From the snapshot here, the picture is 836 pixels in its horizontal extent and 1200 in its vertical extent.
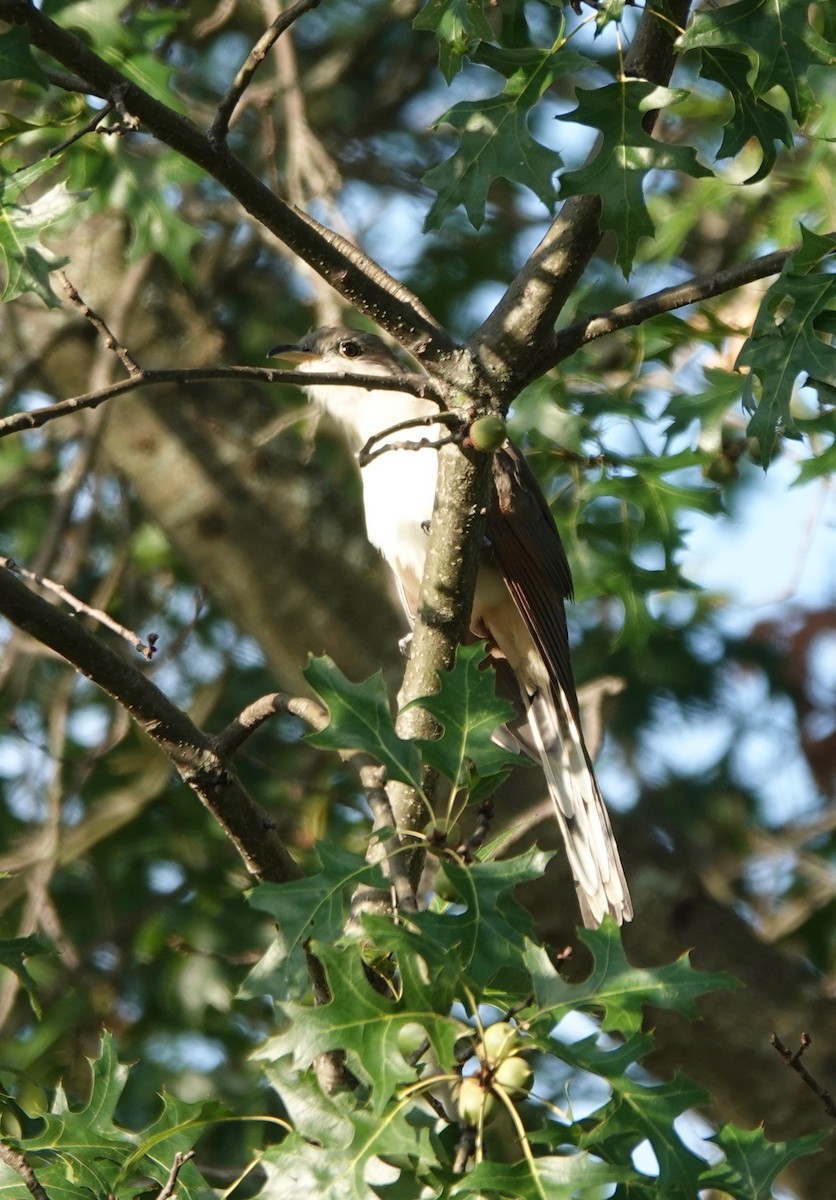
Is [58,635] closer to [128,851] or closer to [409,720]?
[409,720]

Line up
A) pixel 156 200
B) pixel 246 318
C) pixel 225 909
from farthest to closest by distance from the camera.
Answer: pixel 246 318 → pixel 225 909 → pixel 156 200

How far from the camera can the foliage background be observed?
4.12m

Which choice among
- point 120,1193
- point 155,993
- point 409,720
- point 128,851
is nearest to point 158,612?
point 128,851

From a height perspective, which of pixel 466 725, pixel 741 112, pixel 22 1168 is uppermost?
pixel 741 112

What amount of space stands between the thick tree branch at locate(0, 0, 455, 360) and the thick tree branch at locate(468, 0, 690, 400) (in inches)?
4.3

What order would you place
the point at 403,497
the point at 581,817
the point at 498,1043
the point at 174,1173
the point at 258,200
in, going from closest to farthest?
1. the point at 498,1043
2. the point at 174,1173
3. the point at 258,200
4. the point at 581,817
5. the point at 403,497

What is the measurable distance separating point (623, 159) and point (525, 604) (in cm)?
197

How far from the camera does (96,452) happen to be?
5.43 m

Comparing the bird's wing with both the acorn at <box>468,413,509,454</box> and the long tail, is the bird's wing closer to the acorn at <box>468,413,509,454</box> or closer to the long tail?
the long tail

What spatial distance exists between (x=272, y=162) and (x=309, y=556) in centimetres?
147

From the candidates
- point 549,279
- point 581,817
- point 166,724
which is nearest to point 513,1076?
point 166,724

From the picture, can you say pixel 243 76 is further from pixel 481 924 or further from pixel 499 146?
pixel 481 924

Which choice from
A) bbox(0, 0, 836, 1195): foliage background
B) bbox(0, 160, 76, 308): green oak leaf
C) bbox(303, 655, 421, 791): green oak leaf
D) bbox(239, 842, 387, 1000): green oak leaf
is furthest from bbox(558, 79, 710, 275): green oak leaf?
bbox(239, 842, 387, 1000): green oak leaf

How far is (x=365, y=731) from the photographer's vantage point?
2490 millimetres
